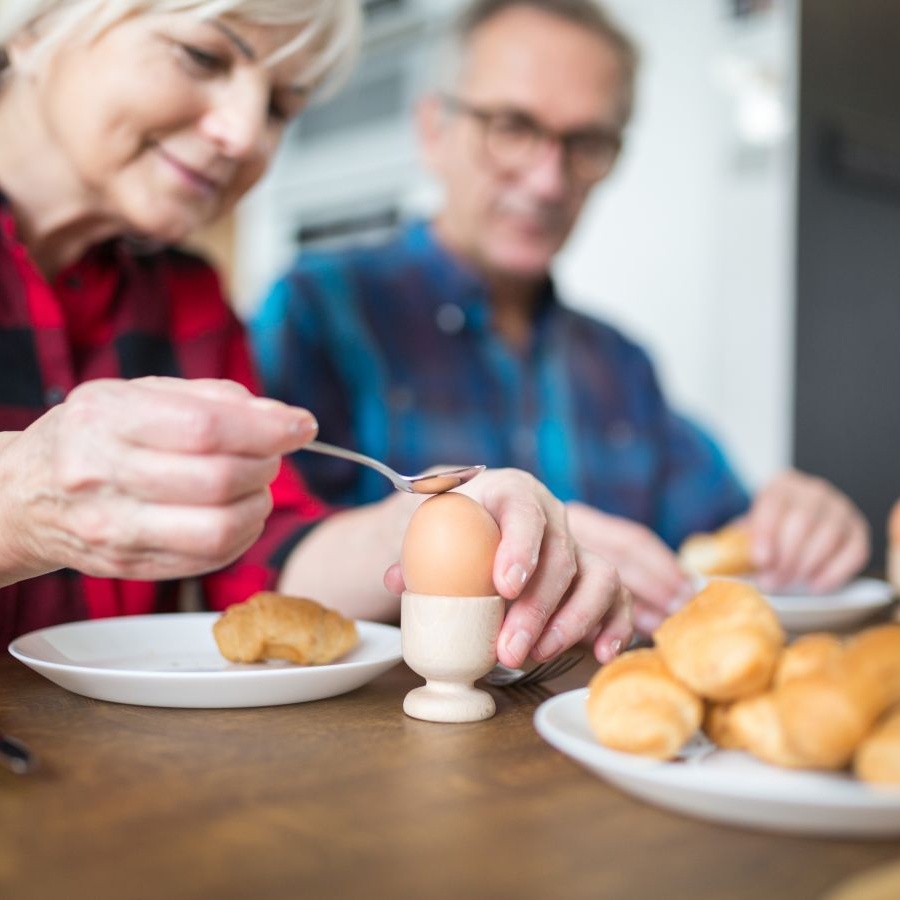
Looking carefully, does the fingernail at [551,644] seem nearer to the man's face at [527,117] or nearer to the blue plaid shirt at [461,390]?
the blue plaid shirt at [461,390]

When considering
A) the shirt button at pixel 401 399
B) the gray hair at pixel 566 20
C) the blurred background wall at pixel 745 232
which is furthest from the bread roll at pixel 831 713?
the blurred background wall at pixel 745 232

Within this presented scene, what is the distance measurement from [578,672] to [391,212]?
3.25 metres

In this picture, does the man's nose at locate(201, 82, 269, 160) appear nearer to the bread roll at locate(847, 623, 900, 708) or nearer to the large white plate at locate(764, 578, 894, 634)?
the large white plate at locate(764, 578, 894, 634)

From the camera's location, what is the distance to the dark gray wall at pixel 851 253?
2678 mm

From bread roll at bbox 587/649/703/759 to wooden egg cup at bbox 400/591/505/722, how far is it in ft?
0.40

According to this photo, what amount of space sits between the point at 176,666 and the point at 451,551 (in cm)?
28

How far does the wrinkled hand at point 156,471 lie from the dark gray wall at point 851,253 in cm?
241

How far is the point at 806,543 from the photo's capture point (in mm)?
1417

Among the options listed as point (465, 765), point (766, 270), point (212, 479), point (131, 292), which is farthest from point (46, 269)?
point (766, 270)

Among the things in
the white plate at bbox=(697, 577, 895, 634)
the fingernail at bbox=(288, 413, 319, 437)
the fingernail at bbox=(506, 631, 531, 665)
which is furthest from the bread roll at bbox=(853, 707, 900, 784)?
the white plate at bbox=(697, 577, 895, 634)

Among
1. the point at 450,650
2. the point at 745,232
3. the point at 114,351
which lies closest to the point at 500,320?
the point at 114,351

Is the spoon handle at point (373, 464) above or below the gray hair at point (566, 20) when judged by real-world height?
below

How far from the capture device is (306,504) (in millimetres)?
1343

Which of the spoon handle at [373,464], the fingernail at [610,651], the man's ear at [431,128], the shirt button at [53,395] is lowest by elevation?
the fingernail at [610,651]
